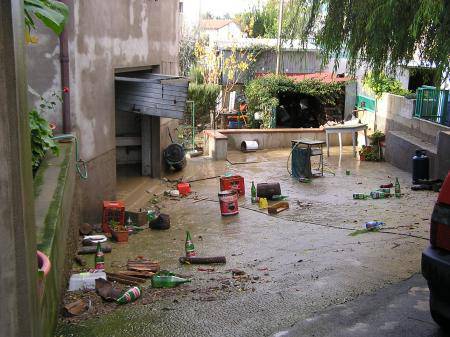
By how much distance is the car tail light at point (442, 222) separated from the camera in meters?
3.98

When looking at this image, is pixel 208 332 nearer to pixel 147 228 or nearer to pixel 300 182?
pixel 147 228

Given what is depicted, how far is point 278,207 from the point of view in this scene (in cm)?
1059

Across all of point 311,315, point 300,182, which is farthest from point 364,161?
point 311,315

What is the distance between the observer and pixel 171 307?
5301mm

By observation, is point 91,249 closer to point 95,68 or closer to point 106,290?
point 106,290

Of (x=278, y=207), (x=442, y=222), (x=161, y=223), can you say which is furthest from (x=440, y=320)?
(x=278, y=207)

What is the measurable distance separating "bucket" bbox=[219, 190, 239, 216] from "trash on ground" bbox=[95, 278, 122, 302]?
14.6 feet

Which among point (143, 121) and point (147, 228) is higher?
point (143, 121)

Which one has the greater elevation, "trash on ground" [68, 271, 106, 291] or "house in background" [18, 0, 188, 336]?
"house in background" [18, 0, 188, 336]

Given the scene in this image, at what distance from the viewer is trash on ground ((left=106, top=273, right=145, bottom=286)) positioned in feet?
20.0

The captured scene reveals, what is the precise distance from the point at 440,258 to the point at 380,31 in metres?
2.92

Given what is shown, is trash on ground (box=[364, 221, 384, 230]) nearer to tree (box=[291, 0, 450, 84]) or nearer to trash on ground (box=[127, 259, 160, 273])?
tree (box=[291, 0, 450, 84])

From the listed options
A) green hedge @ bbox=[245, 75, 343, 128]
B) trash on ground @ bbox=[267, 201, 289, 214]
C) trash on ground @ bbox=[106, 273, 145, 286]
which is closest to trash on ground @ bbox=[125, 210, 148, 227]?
trash on ground @ bbox=[267, 201, 289, 214]

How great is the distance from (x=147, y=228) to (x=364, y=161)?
9137 mm
